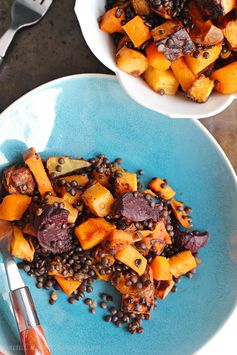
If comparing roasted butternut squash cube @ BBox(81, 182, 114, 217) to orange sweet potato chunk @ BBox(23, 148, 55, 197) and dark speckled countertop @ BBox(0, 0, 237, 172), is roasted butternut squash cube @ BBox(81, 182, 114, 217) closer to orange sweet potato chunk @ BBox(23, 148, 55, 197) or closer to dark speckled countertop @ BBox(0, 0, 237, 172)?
orange sweet potato chunk @ BBox(23, 148, 55, 197)

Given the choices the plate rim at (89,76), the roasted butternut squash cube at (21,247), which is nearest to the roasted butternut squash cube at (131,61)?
the plate rim at (89,76)

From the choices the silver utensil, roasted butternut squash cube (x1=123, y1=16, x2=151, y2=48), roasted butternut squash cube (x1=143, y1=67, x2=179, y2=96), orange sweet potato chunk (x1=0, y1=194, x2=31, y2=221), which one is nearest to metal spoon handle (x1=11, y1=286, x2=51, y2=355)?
the silver utensil

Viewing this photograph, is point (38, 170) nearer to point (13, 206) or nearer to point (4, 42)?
point (13, 206)

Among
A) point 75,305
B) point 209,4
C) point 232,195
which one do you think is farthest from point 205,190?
point 209,4

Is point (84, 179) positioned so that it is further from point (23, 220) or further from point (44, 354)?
point (44, 354)

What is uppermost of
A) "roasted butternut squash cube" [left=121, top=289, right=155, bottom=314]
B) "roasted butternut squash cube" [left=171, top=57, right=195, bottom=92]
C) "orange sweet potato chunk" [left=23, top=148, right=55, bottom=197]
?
"roasted butternut squash cube" [left=171, top=57, right=195, bottom=92]

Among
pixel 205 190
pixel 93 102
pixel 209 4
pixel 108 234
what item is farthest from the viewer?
pixel 205 190
